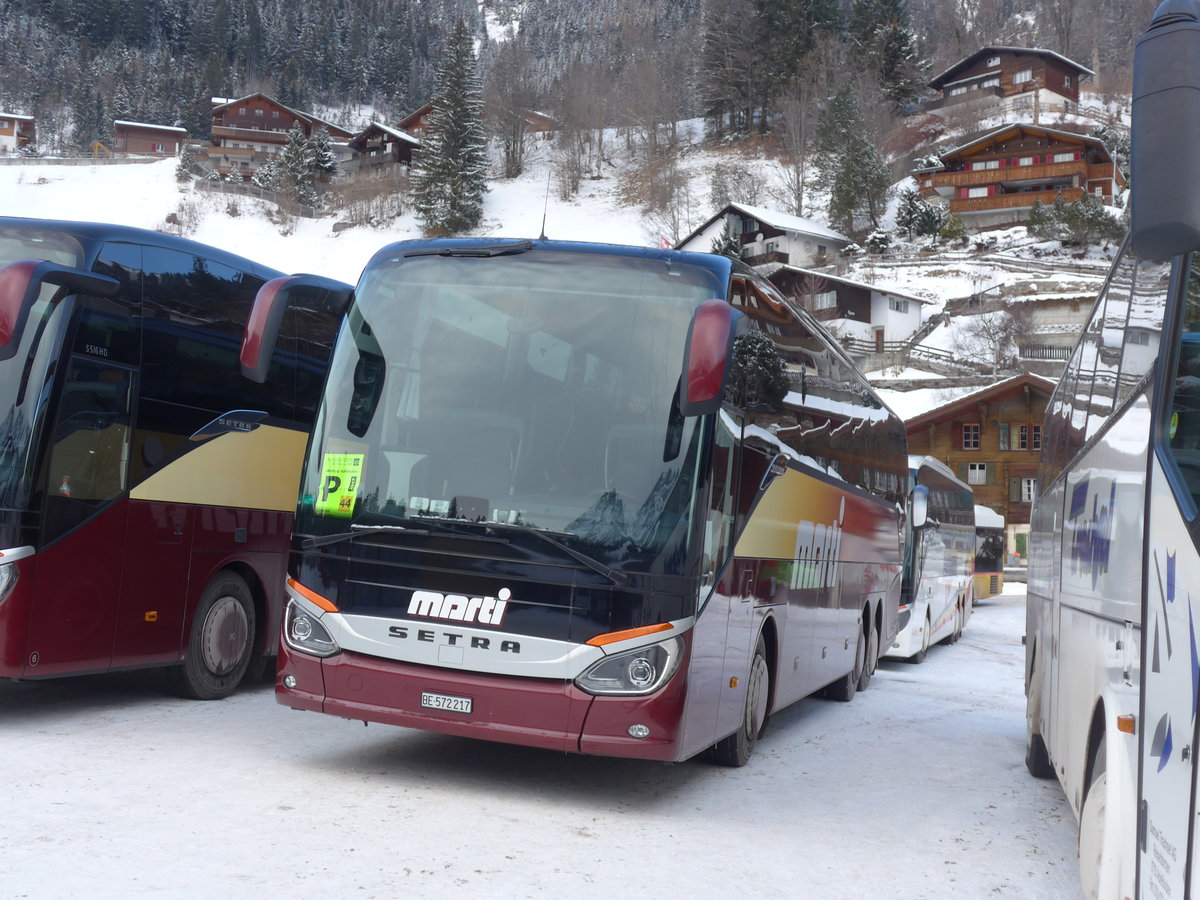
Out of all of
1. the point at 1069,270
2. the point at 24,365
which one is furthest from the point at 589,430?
the point at 1069,270

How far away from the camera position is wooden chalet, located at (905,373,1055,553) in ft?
178

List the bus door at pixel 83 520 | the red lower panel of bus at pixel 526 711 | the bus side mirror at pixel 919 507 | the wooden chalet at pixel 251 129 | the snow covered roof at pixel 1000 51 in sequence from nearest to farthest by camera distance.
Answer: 1. the red lower panel of bus at pixel 526 711
2. the bus door at pixel 83 520
3. the bus side mirror at pixel 919 507
4. the snow covered roof at pixel 1000 51
5. the wooden chalet at pixel 251 129

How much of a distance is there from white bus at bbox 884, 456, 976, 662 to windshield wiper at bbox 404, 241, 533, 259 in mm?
11810

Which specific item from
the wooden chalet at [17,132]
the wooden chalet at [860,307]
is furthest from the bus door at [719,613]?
the wooden chalet at [17,132]

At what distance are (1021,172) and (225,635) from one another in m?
84.9

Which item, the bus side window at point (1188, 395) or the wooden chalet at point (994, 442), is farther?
the wooden chalet at point (994, 442)

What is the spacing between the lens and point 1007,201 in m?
85.1

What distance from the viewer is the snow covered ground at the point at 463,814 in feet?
17.1

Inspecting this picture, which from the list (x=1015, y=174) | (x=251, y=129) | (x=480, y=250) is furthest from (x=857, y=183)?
(x=480, y=250)

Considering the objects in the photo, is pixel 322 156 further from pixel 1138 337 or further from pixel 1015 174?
pixel 1138 337

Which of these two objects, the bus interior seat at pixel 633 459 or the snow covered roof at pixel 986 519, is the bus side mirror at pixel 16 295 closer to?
the bus interior seat at pixel 633 459

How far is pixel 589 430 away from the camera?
273 inches

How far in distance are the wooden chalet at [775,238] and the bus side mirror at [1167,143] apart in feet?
250

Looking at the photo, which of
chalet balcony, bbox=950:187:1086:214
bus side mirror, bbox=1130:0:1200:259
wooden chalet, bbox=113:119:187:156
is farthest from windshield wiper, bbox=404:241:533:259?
wooden chalet, bbox=113:119:187:156
